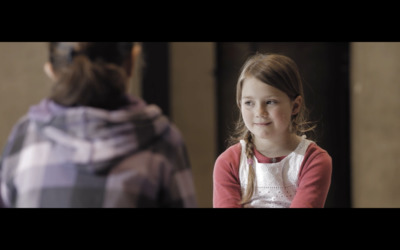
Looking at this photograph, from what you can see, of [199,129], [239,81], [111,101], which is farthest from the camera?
[199,129]

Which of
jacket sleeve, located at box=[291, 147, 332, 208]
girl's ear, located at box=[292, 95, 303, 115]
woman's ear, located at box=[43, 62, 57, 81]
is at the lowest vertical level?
jacket sleeve, located at box=[291, 147, 332, 208]

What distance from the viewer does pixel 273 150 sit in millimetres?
1807

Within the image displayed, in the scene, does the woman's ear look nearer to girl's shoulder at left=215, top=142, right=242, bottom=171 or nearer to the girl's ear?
girl's shoulder at left=215, top=142, right=242, bottom=171

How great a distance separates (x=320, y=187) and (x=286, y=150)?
18 cm

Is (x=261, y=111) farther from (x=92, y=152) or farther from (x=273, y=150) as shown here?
(x=92, y=152)

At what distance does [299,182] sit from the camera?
5.84 ft

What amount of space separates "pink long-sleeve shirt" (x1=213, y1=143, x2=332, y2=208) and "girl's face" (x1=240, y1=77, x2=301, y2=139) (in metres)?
0.09

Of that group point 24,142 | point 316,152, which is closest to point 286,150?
point 316,152

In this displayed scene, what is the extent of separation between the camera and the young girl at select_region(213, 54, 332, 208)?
1776mm

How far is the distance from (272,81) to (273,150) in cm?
25

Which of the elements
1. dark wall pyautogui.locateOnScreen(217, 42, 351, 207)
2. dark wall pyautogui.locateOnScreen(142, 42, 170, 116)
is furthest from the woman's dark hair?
dark wall pyautogui.locateOnScreen(217, 42, 351, 207)

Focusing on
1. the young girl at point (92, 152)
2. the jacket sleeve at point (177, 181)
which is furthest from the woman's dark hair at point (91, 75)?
the jacket sleeve at point (177, 181)

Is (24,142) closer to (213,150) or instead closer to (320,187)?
(213,150)

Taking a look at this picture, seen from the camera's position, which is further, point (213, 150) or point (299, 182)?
point (213, 150)
